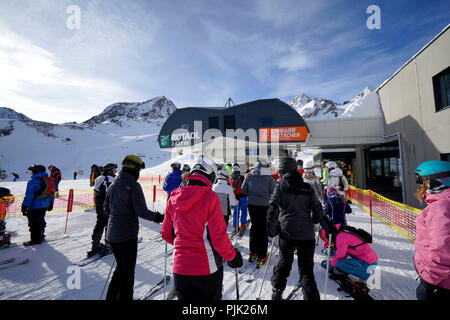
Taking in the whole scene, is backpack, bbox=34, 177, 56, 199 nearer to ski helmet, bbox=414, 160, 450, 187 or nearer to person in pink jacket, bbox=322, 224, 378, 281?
person in pink jacket, bbox=322, 224, 378, 281

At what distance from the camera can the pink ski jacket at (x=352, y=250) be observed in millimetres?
2805

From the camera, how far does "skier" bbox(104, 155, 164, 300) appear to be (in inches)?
93.4

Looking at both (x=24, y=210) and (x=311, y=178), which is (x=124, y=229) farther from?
(x=311, y=178)

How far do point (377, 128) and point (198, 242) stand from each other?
1428 cm

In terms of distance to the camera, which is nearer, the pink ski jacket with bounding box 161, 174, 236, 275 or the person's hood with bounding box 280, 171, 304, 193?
the pink ski jacket with bounding box 161, 174, 236, 275

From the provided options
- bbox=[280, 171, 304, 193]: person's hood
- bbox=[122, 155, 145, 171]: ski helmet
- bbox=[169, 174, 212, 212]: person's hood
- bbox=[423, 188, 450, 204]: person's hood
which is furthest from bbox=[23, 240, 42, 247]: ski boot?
bbox=[423, 188, 450, 204]: person's hood

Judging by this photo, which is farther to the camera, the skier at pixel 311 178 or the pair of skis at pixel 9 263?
the skier at pixel 311 178

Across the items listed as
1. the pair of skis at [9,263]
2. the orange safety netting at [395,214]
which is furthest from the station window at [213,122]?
the pair of skis at [9,263]

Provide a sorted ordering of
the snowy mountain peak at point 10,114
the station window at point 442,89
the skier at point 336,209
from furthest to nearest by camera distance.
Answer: the snowy mountain peak at point 10,114 → the station window at point 442,89 → the skier at point 336,209

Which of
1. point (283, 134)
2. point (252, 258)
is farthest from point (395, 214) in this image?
point (283, 134)

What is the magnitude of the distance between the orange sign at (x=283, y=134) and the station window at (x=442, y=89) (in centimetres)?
724

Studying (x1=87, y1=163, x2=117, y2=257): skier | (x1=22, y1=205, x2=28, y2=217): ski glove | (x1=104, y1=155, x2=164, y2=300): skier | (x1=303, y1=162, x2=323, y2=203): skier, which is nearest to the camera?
(x1=104, y1=155, x2=164, y2=300): skier

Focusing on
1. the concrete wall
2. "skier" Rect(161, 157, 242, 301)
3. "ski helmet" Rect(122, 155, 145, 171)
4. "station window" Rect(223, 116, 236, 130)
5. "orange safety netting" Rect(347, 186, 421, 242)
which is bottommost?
"orange safety netting" Rect(347, 186, 421, 242)

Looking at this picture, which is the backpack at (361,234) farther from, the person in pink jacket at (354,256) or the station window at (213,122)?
the station window at (213,122)
